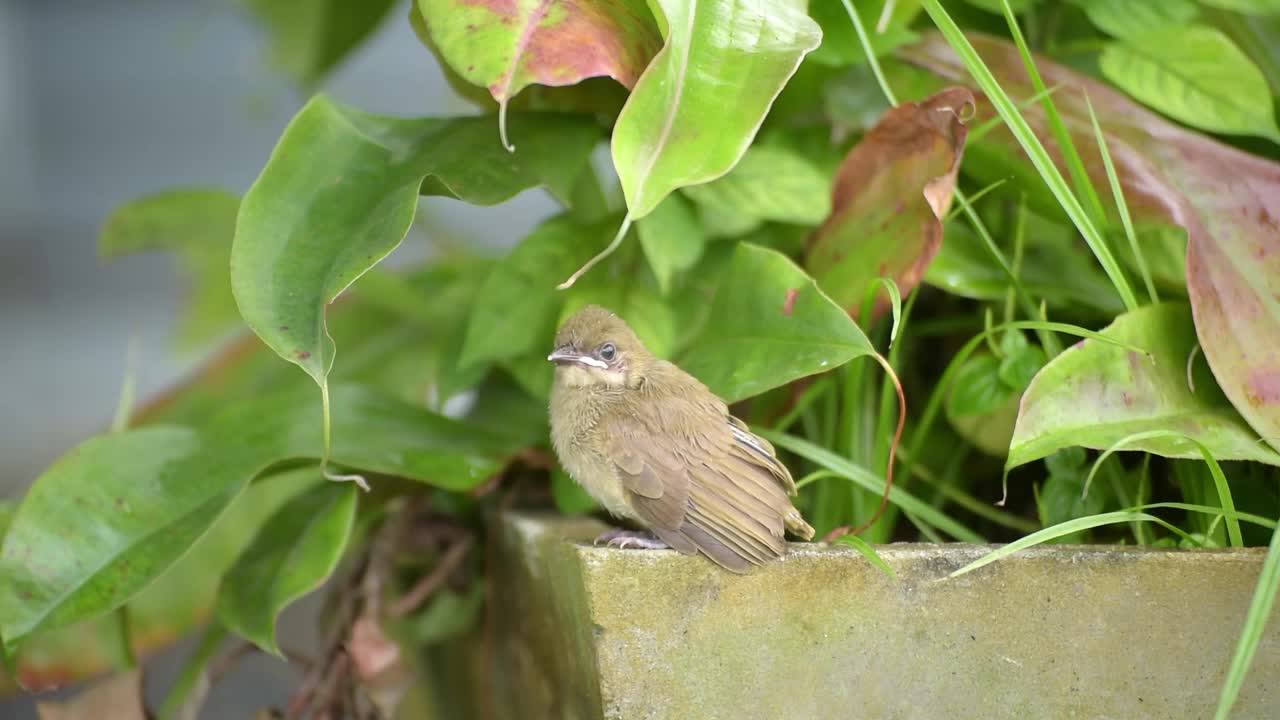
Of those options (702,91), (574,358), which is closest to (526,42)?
(702,91)

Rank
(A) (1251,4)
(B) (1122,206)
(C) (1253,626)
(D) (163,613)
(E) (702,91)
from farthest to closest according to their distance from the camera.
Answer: (D) (163,613) < (A) (1251,4) < (B) (1122,206) < (E) (702,91) < (C) (1253,626)

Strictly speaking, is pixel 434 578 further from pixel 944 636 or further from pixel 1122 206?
pixel 1122 206

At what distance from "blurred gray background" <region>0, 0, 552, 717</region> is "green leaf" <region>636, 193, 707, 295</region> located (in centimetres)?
290

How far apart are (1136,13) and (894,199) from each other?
0.35 m

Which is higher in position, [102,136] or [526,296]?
[526,296]

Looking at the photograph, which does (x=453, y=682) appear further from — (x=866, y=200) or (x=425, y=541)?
(x=866, y=200)

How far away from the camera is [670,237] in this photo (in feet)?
3.65

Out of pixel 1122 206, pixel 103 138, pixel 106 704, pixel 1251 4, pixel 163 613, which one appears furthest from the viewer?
pixel 103 138

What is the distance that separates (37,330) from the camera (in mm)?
4180

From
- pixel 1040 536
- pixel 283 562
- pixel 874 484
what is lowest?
pixel 283 562

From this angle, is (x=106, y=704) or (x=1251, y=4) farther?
(x=106, y=704)

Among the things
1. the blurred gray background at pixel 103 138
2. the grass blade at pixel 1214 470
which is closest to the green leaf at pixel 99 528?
the grass blade at pixel 1214 470

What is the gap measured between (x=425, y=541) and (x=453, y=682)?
0.28 metres

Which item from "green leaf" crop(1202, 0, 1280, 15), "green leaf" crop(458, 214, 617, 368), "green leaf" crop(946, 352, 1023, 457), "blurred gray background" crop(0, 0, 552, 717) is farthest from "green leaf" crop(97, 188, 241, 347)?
"blurred gray background" crop(0, 0, 552, 717)
